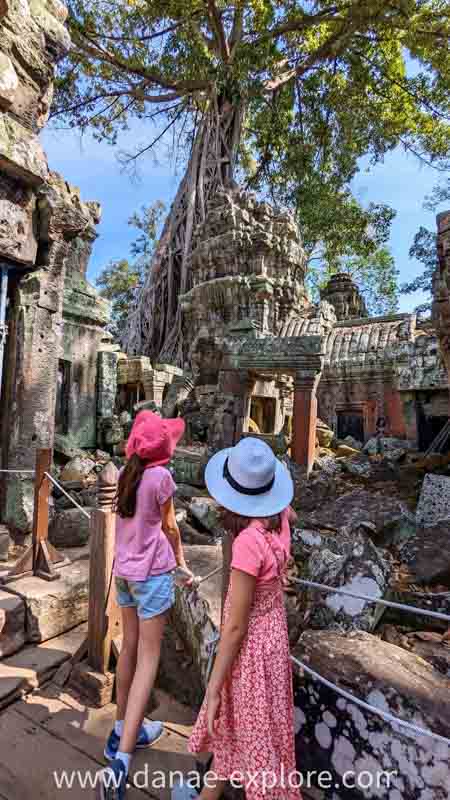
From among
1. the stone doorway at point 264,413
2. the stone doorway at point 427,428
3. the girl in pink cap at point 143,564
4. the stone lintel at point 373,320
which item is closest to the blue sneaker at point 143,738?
the girl in pink cap at point 143,564

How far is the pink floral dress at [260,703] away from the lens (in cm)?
128

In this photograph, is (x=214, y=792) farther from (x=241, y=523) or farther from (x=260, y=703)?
(x=241, y=523)

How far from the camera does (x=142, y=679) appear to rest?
5.31 ft

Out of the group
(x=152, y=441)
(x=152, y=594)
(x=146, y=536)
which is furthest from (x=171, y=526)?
(x=152, y=441)

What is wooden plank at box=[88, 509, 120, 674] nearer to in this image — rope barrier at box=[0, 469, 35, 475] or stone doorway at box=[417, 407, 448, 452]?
rope barrier at box=[0, 469, 35, 475]

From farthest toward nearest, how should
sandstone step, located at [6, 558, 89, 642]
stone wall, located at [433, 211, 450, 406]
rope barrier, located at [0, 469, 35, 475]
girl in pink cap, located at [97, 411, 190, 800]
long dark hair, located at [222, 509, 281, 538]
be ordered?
stone wall, located at [433, 211, 450, 406], rope barrier, located at [0, 469, 35, 475], sandstone step, located at [6, 558, 89, 642], girl in pink cap, located at [97, 411, 190, 800], long dark hair, located at [222, 509, 281, 538]

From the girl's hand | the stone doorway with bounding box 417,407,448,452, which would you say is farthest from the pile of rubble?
the stone doorway with bounding box 417,407,448,452

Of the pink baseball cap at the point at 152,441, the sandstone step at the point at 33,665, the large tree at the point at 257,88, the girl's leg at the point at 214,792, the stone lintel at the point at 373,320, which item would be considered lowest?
the sandstone step at the point at 33,665

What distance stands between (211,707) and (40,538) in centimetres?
185

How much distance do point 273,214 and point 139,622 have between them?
1324 centimetres

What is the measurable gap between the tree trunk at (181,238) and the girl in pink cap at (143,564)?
510 inches

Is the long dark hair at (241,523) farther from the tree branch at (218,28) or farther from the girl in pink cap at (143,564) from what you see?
the tree branch at (218,28)

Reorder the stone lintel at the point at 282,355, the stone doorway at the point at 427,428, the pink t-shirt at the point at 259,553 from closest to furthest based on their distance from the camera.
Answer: the pink t-shirt at the point at 259,553 → the stone lintel at the point at 282,355 → the stone doorway at the point at 427,428

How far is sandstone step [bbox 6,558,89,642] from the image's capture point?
2375 millimetres
